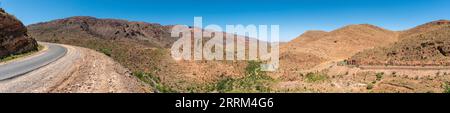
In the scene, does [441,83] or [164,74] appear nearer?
[441,83]

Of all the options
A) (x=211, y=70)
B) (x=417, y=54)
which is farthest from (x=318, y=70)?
(x=211, y=70)

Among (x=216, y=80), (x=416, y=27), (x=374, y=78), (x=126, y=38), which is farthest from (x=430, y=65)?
(x=126, y=38)

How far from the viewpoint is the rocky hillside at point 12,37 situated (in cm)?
3353

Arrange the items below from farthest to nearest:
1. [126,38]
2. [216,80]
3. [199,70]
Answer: [126,38] → [199,70] → [216,80]

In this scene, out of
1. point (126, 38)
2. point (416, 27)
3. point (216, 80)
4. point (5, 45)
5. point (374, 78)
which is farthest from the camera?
point (126, 38)

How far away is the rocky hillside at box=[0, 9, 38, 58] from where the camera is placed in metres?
33.5

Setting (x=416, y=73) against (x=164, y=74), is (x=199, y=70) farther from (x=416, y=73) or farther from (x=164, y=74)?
(x=416, y=73)

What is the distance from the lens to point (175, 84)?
Answer: 30.2 m

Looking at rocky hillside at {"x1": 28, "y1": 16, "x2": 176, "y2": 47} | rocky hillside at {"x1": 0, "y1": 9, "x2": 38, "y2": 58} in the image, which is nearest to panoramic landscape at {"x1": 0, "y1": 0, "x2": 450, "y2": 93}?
rocky hillside at {"x1": 0, "y1": 9, "x2": 38, "y2": 58}

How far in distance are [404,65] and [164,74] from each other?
2199cm

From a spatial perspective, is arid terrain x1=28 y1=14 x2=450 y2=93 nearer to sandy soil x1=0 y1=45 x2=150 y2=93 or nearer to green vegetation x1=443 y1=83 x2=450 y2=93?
green vegetation x1=443 y1=83 x2=450 y2=93

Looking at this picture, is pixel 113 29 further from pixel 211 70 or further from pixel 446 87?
pixel 446 87

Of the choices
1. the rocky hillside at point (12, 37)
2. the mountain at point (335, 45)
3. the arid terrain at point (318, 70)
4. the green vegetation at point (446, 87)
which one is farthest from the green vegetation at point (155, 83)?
the mountain at point (335, 45)

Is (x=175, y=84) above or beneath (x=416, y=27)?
beneath
